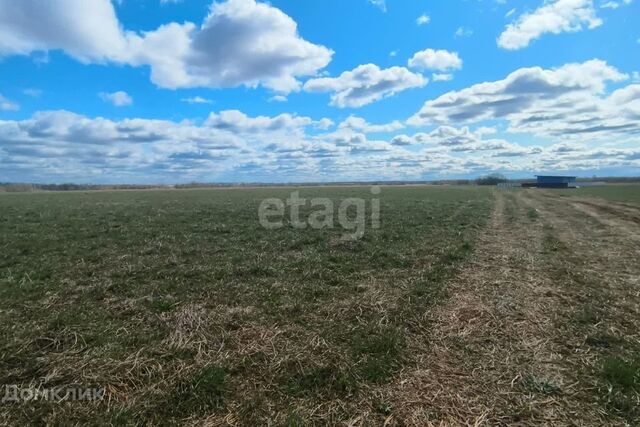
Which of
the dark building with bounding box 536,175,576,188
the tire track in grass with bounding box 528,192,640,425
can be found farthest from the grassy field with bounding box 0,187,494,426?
the dark building with bounding box 536,175,576,188

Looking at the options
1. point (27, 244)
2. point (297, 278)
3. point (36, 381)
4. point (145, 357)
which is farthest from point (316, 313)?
point (27, 244)

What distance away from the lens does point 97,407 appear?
4.12m

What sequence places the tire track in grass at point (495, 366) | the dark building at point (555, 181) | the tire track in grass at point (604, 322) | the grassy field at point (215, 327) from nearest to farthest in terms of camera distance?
the tire track in grass at point (495, 366), the grassy field at point (215, 327), the tire track in grass at point (604, 322), the dark building at point (555, 181)

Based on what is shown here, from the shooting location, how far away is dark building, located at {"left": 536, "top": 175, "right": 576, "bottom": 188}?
128m

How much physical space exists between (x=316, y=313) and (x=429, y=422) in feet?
10.1

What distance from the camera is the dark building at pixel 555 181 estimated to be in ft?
422

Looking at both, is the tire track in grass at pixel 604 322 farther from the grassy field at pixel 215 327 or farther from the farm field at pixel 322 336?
the grassy field at pixel 215 327

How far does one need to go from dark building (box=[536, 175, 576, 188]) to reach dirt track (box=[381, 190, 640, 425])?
139552mm

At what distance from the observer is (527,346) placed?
5.55m

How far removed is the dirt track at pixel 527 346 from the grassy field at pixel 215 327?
1.49 feet

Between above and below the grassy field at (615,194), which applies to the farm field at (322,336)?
above

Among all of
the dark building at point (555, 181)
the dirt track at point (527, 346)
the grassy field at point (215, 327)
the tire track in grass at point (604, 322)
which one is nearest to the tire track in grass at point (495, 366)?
the dirt track at point (527, 346)

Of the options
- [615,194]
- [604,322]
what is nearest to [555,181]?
[615,194]

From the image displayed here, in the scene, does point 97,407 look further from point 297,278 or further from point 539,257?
point 539,257
